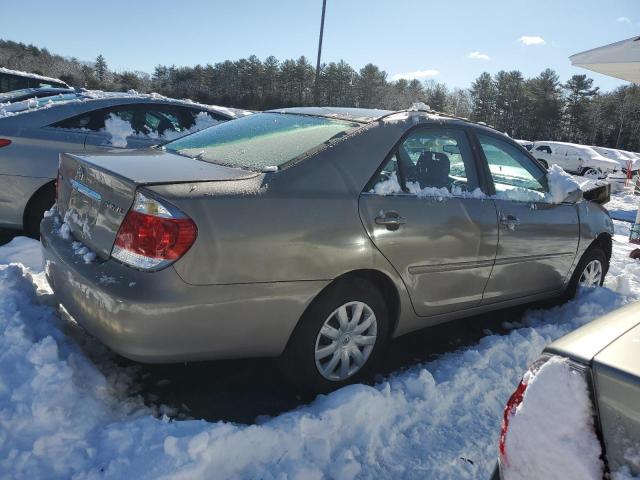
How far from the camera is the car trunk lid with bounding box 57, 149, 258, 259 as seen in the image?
2402mm

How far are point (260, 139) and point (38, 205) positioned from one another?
8.98 feet

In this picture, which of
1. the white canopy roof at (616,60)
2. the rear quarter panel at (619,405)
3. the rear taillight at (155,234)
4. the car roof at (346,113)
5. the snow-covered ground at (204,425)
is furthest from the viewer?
the white canopy roof at (616,60)

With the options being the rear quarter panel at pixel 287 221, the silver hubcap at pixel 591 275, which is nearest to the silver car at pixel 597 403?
the rear quarter panel at pixel 287 221

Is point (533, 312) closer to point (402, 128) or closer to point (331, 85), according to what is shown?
point (402, 128)

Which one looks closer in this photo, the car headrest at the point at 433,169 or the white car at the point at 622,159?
the car headrest at the point at 433,169

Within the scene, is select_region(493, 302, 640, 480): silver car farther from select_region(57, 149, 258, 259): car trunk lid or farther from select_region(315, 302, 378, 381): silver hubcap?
select_region(57, 149, 258, 259): car trunk lid

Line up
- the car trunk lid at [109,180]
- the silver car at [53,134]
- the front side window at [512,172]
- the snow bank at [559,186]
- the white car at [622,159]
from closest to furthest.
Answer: the car trunk lid at [109,180] → the front side window at [512,172] → the snow bank at [559,186] → the silver car at [53,134] → the white car at [622,159]

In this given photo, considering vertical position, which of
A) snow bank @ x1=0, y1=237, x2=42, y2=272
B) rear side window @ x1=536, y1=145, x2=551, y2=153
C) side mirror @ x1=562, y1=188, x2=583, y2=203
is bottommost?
snow bank @ x1=0, y1=237, x2=42, y2=272

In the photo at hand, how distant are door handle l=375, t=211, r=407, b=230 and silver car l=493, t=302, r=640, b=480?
130 centimetres

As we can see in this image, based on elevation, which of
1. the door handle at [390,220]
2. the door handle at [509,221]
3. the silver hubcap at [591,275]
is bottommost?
the silver hubcap at [591,275]

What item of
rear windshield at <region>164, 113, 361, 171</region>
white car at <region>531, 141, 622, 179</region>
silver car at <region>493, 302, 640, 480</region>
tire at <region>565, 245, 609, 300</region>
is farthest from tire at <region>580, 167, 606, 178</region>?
silver car at <region>493, 302, 640, 480</region>

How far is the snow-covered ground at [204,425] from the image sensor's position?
6.81ft

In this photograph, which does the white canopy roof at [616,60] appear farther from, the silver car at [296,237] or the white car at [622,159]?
the white car at [622,159]

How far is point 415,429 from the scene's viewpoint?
2602 millimetres
